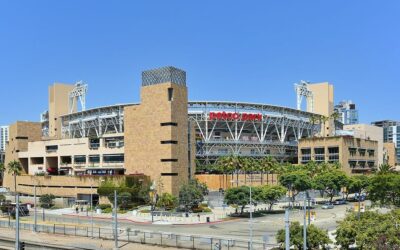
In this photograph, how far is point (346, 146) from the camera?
17538 cm

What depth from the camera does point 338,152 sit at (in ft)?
569

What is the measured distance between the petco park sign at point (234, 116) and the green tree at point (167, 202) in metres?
62.0

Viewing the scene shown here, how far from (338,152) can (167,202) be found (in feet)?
269

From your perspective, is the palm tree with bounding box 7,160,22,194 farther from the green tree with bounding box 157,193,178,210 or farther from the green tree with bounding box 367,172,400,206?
the green tree with bounding box 367,172,400,206

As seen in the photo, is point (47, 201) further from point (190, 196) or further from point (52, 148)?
point (190, 196)

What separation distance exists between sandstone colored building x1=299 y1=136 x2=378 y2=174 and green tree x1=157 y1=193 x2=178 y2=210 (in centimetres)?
7671

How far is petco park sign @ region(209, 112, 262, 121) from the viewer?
174m

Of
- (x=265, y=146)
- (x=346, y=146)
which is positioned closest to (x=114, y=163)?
(x=265, y=146)

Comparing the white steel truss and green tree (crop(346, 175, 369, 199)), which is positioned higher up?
the white steel truss

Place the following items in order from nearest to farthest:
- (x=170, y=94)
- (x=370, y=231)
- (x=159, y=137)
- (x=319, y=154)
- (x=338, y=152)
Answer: (x=370, y=231) < (x=159, y=137) < (x=170, y=94) < (x=338, y=152) < (x=319, y=154)

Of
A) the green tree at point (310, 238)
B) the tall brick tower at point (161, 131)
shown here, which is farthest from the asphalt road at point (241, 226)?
the tall brick tower at point (161, 131)

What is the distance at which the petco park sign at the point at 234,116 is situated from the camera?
17374 centimetres

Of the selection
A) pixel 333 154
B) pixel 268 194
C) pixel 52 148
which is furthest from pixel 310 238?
pixel 333 154

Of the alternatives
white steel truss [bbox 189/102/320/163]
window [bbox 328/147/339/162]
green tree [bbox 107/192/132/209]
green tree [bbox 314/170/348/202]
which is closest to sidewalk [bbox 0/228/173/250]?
green tree [bbox 107/192/132/209]
